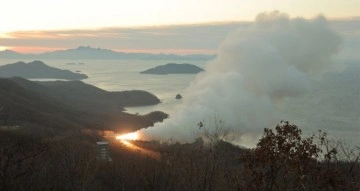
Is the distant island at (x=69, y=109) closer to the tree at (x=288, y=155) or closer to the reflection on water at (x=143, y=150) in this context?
the reflection on water at (x=143, y=150)

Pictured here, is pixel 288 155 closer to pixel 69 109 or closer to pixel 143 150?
pixel 143 150

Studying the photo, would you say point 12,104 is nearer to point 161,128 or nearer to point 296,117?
point 161,128

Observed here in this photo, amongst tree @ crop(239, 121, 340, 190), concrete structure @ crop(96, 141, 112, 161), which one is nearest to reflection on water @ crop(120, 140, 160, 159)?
concrete structure @ crop(96, 141, 112, 161)

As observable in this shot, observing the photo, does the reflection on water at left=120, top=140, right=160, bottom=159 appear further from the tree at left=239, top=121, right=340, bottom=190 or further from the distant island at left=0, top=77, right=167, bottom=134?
the tree at left=239, top=121, right=340, bottom=190

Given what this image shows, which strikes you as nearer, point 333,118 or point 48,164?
point 48,164

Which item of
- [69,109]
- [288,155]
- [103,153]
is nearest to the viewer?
[288,155]

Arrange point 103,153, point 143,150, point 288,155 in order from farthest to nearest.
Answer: point 143,150
point 103,153
point 288,155

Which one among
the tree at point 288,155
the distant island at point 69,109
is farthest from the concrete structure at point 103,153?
the tree at point 288,155

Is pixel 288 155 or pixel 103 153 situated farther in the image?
pixel 103 153

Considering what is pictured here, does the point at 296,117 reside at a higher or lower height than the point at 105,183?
lower

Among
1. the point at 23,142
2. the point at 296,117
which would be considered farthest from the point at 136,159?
the point at 296,117

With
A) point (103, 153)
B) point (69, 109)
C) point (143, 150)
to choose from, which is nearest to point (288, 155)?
point (103, 153)
